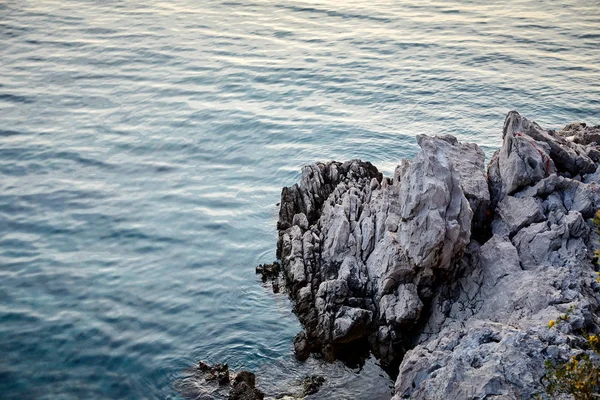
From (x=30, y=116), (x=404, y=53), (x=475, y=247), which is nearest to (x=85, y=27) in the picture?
(x=30, y=116)

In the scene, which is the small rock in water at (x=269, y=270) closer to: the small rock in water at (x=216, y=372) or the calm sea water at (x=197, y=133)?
the calm sea water at (x=197, y=133)

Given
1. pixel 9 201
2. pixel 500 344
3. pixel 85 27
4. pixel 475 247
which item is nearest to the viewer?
pixel 500 344

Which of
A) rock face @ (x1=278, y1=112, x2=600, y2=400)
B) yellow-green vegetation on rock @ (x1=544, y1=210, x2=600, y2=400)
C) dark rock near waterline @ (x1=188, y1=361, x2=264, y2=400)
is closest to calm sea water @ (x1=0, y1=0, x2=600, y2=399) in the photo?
dark rock near waterline @ (x1=188, y1=361, x2=264, y2=400)

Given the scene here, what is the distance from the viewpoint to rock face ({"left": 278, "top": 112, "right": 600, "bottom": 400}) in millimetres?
14000

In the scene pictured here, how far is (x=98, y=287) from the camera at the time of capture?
858 inches

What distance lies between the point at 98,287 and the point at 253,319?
18.1 feet

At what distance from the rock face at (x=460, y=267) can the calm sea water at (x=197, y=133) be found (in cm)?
145

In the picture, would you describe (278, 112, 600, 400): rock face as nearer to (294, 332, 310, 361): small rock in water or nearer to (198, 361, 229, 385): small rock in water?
(294, 332, 310, 361): small rock in water

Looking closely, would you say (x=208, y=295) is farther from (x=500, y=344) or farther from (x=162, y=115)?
(x=162, y=115)

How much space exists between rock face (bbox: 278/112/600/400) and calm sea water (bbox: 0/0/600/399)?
1.45 meters

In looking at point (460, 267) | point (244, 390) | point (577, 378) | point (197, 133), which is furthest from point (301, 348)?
point (197, 133)

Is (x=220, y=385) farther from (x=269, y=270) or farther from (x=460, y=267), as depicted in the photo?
(x=460, y=267)

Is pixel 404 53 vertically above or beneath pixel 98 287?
above

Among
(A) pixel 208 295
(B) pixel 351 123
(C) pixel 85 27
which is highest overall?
(C) pixel 85 27
